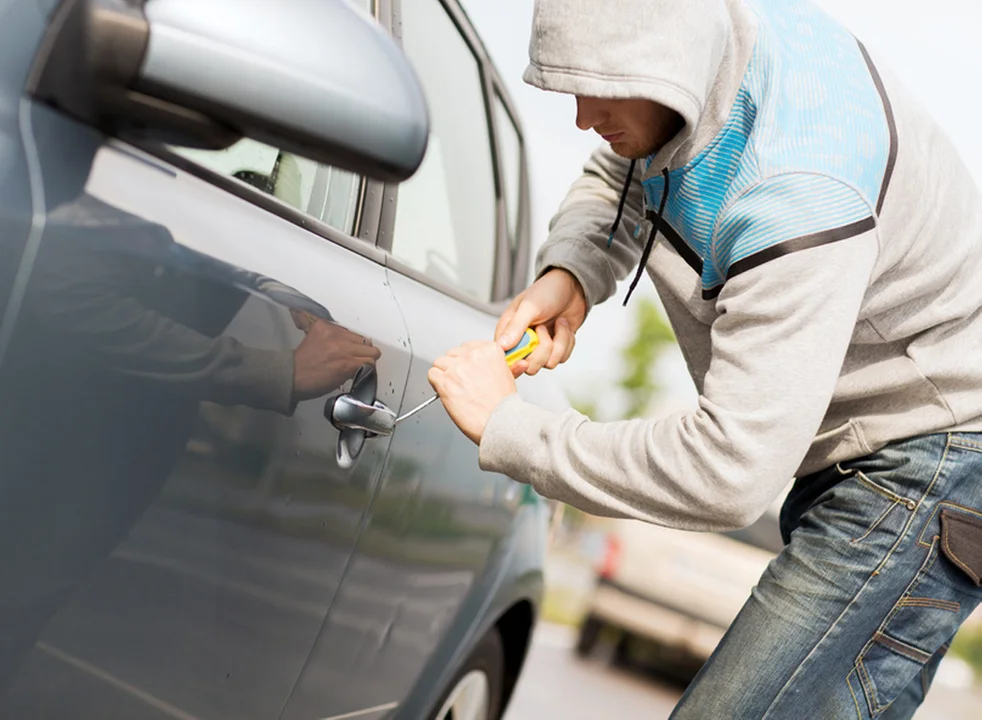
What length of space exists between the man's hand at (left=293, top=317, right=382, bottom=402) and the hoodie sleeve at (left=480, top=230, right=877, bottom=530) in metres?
0.35

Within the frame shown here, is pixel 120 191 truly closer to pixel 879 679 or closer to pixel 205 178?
pixel 205 178

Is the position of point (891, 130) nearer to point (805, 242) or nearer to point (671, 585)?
point (805, 242)

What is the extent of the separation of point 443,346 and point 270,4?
41.0 inches

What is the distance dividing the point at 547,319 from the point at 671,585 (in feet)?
23.1

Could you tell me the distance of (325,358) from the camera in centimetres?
175

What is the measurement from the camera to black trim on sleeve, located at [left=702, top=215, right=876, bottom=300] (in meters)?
1.55

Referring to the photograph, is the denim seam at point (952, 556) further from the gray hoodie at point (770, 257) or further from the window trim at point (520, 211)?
the window trim at point (520, 211)

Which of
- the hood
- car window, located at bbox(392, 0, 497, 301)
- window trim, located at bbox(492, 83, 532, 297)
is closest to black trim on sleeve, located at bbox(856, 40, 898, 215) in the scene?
the hood

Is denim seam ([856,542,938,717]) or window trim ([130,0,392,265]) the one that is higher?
window trim ([130,0,392,265])

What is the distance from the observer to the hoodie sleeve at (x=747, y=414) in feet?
5.09

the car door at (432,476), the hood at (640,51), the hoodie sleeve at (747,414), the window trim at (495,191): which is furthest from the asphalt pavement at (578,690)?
the hood at (640,51)

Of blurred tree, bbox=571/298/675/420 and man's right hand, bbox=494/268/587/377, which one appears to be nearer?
man's right hand, bbox=494/268/587/377

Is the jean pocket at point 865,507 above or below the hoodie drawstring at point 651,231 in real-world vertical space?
below

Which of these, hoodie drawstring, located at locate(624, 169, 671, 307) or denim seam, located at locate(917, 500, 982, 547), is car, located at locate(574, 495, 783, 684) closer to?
hoodie drawstring, located at locate(624, 169, 671, 307)
